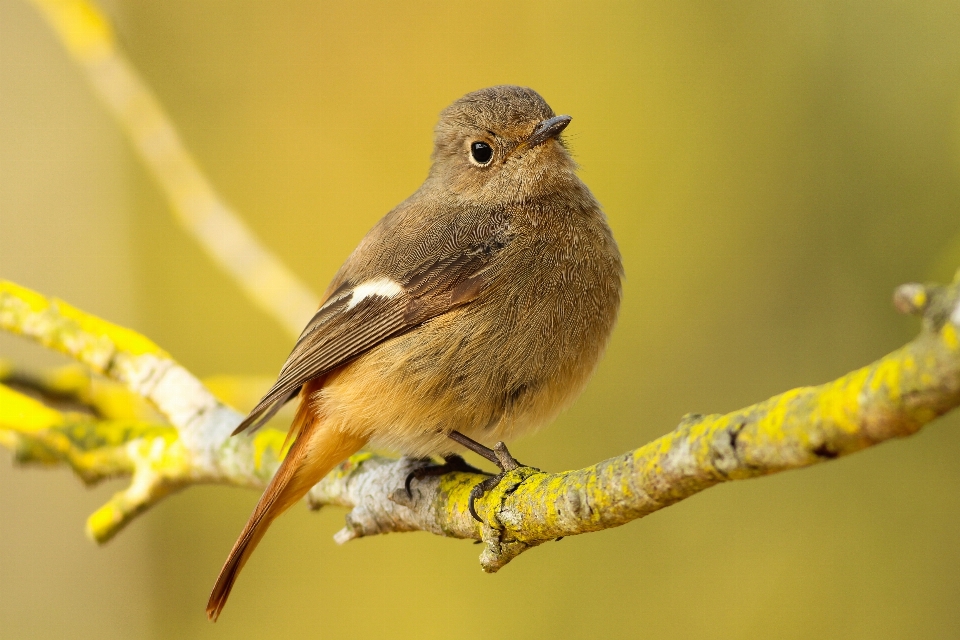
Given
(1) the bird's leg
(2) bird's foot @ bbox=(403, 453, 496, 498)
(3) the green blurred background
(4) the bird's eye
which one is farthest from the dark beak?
(3) the green blurred background

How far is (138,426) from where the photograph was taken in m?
4.05

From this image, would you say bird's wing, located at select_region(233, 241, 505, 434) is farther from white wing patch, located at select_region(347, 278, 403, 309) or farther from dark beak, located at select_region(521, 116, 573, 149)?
dark beak, located at select_region(521, 116, 573, 149)

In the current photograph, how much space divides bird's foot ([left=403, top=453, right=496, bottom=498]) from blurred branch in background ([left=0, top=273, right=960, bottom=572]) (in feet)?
0.10

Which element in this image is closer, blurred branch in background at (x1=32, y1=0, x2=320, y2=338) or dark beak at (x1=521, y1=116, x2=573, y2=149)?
dark beak at (x1=521, y1=116, x2=573, y2=149)

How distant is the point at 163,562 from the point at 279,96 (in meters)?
3.68

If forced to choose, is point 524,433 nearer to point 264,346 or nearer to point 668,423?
point 668,423

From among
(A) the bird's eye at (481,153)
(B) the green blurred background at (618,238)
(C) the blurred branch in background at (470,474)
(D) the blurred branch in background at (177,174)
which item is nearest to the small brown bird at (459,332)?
(A) the bird's eye at (481,153)

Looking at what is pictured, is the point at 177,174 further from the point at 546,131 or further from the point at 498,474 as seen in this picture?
the point at 498,474

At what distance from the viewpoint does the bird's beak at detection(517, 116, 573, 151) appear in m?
3.48

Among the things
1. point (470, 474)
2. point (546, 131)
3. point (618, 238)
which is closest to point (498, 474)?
point (470, 474)

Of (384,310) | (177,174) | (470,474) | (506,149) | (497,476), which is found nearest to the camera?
(497,476)

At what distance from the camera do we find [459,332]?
3168 mm

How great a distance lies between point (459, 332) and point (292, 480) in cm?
74

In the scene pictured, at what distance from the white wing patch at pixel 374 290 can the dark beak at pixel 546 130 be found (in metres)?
0.75
